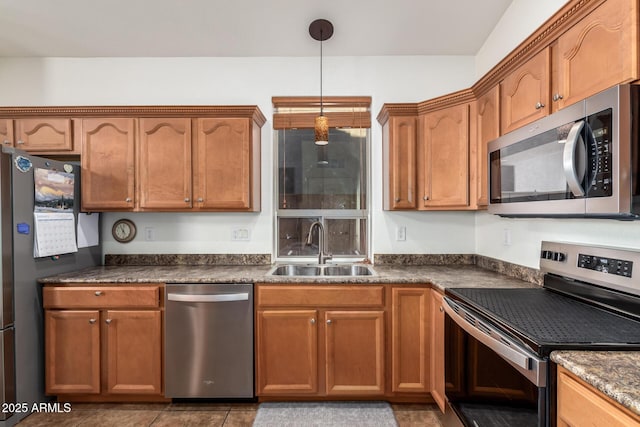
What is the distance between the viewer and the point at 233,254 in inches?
113

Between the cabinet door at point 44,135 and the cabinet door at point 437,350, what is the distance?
2.90 meters

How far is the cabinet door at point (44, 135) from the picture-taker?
2527 millimetres

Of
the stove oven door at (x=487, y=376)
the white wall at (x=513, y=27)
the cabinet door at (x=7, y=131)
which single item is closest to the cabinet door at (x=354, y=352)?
the stove oven door at (x=487, y=376)

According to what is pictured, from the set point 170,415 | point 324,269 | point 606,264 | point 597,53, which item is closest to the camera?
point 597,53

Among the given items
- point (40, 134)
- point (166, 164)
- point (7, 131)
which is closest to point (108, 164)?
point (166, 164)

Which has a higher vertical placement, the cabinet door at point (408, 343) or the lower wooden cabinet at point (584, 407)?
the lower wooden cabinet at point (584, 407)

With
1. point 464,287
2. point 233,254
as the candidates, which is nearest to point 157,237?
point 233,254

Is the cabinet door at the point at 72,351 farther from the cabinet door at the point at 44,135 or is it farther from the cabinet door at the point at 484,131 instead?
the cabinet door at the point at 484,131

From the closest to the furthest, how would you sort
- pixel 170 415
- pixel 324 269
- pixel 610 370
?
pixel 610 370 → pixel 170 415 → pixel 324 269

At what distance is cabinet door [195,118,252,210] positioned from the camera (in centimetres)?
252

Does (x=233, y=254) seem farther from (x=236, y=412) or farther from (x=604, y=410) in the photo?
(x=604, y=410)

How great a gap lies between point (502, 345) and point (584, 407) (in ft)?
1.04

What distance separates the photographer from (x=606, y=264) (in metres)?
1.43

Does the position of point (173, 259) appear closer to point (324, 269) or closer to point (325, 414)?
point (324, 269)
